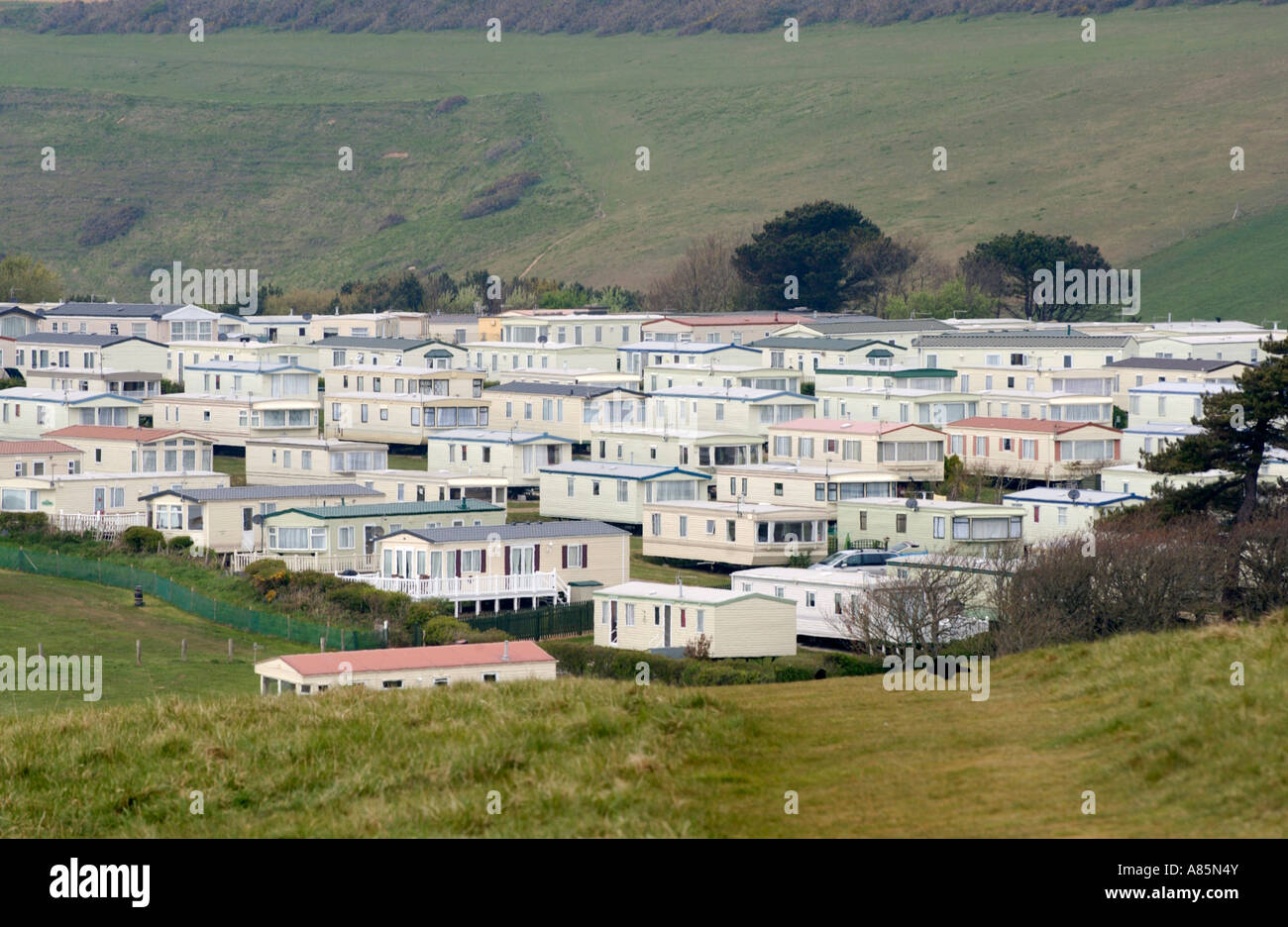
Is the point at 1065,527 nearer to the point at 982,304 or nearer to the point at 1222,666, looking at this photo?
the point at 1222,666

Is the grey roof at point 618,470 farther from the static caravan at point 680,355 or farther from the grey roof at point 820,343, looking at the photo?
the grey roof at point 820,343

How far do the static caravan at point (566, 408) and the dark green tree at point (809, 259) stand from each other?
51955 mm

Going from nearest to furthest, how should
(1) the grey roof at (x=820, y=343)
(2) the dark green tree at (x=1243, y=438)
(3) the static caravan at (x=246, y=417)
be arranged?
(2) the dark green tree at (x=1243, y=438)
(3) the static caravan at (x=246, y=417)
(1) the grey roof at (x=820, y=343)

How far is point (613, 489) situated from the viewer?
74.8m

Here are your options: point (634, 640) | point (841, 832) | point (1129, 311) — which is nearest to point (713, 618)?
point (634, 640)

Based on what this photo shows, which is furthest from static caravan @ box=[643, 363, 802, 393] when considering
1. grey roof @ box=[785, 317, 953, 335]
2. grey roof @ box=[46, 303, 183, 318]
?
grey roof @ box=[46, 303, 183, 318]

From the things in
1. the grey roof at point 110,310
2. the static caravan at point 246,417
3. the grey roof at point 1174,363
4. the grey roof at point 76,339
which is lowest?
the static caravan at point 246,417

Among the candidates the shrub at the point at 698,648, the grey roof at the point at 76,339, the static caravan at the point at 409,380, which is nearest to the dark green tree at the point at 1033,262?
the static caravan at the point at 409,380

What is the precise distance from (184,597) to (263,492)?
10.2 meters

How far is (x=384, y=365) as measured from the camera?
97812 millimetres

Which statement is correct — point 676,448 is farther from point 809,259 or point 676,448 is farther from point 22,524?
point 809,259

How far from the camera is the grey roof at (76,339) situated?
326 feet

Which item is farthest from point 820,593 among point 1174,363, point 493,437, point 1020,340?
point 1020,340

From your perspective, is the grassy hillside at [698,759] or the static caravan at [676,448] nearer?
the grassy hillside at [698,759]
